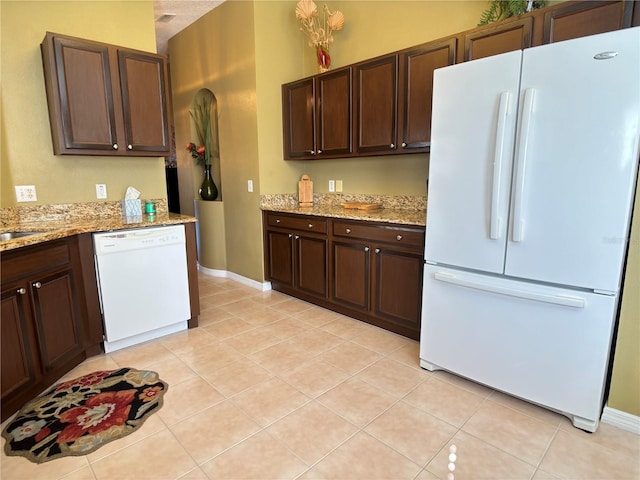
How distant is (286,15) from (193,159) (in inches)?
84.0

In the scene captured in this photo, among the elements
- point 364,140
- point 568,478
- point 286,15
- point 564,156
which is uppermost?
point 286,15

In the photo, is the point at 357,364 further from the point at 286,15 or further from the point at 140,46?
the point at 286,15

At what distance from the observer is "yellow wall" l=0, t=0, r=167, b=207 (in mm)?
2496

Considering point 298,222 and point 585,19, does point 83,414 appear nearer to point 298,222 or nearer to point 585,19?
point 298,222

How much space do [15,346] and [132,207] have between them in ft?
4.32

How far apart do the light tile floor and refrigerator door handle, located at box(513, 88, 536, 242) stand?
38.4 inches

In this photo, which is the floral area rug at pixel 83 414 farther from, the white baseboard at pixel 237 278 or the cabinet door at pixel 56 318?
the white baseboard at pixel 237 278

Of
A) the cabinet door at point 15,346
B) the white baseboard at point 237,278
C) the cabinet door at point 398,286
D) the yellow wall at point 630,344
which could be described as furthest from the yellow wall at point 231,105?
the yellow wall at point 630,344

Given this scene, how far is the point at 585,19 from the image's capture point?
6.65 feet

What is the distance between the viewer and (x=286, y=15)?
383cm

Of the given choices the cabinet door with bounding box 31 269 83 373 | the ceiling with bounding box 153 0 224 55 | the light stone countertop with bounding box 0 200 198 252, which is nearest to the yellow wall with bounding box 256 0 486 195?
the ceiling with bounding box 153 0 224 55

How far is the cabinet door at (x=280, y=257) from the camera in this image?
3715 millimetres

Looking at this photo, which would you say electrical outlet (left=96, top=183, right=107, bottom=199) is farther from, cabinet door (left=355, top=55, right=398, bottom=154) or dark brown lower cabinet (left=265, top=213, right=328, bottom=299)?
cabinet door (left=355, top=55, right=398, bottom=154)

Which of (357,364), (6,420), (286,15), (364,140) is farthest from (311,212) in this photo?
(6,420)
